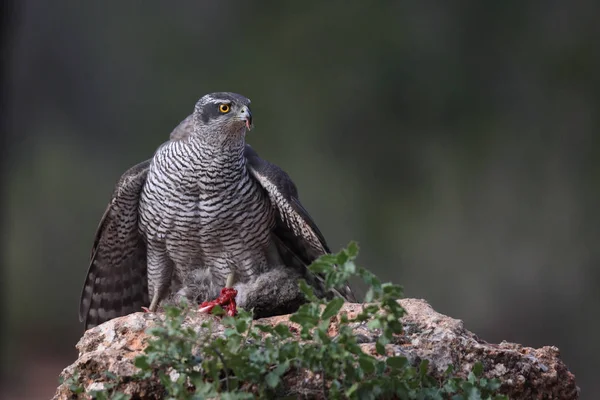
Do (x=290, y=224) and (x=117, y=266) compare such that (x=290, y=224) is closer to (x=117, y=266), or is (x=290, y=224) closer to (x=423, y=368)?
(x=117, y=266)

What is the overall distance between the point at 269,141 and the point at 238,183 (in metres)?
1.80

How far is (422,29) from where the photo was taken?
499 centimetres

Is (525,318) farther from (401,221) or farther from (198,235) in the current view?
(198,235)

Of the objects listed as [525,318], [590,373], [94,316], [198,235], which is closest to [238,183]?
[198,235]

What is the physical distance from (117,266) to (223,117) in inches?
39.8

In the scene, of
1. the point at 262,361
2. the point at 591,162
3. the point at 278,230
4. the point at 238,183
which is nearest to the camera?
the point at 262,361

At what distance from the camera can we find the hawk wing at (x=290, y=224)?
3174mm

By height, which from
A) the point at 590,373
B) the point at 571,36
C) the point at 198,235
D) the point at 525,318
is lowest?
the point at 590,373

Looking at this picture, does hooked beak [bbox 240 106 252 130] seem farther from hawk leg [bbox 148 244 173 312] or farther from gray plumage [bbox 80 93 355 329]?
hawk leg [bbox 148 244 173 312]

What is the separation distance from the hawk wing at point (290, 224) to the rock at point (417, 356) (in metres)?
0.66

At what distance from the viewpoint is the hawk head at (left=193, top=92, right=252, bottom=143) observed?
305cm

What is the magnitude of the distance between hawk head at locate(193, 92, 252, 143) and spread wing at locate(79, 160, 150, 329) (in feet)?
1.28

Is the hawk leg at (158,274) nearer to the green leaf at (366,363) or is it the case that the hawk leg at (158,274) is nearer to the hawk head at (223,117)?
the hawk head at (223,117)

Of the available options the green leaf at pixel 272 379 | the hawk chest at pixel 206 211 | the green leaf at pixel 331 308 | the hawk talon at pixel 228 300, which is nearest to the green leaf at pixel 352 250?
the green leaf at pixel 331 308
